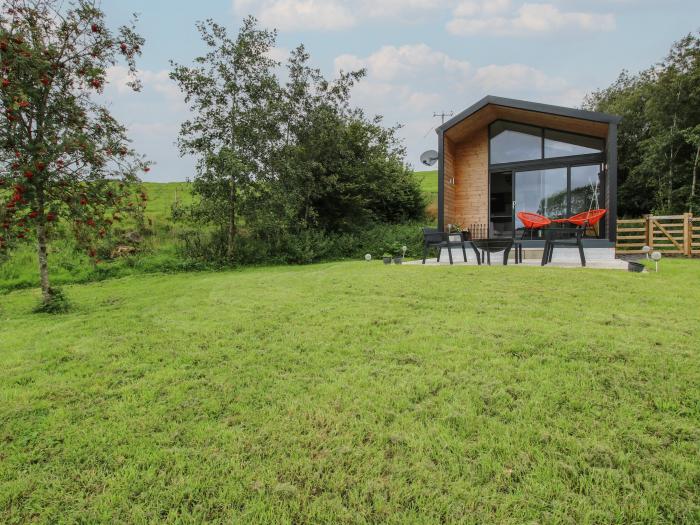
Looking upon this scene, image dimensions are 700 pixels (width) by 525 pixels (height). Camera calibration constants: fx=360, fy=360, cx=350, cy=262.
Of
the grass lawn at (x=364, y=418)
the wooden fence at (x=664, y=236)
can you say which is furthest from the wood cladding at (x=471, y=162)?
the grass lawn at (x=364, y=418)

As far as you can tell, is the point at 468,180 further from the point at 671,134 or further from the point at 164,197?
the point at 164,197

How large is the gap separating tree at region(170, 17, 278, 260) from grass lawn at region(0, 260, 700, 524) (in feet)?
24.6

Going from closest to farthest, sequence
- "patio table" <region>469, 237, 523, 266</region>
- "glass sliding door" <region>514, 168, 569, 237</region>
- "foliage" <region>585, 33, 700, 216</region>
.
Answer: "patio table" <region>469, 237, 523, 266</region>
"glass sliding door" <region>514, 168, 569, 237</region>
"foliage" <region>585, 33, 700, 216</region>

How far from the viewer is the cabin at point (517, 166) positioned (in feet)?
35.5

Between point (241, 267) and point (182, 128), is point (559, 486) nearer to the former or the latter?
point (241, 267)

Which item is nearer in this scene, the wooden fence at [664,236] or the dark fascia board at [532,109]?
the dark fascia board at [532,109]

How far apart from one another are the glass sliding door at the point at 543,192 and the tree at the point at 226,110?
863cm

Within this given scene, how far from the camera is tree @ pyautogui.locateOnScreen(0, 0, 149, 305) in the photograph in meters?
4.64

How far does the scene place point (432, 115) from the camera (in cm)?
2286

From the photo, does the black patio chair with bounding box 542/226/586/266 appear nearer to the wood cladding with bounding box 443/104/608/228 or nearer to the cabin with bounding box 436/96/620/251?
the cabin with bounding box 436/96/620/251

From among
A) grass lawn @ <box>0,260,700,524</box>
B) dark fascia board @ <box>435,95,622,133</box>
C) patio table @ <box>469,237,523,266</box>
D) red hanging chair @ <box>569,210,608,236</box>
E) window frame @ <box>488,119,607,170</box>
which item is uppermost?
dark fascia board @ <box>435,95,622,133</box>

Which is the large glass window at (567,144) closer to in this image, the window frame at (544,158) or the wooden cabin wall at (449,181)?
the window frame at (544,158)

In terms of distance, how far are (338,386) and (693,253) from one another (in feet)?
45.6

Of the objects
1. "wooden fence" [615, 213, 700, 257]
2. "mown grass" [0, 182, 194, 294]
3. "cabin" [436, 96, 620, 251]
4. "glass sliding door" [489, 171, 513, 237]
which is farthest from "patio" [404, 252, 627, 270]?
"mown grass" [0, 182, 194, 294]
